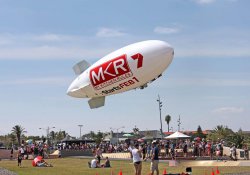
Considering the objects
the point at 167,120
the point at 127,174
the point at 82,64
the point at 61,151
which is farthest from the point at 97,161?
the point at 167,120

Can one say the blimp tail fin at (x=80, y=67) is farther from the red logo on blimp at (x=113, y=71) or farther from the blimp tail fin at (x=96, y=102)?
the red logo on blimp at (x=113, y=71)

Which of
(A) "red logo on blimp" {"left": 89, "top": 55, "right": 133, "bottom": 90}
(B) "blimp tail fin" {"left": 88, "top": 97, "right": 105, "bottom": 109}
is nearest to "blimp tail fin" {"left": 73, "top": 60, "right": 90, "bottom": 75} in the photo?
(B) "blimp tail fin" {"left": 88, "top": 97, "right": 105, "bottom": 109}

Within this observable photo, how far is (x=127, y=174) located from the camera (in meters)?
28.1

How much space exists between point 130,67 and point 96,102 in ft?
14.3

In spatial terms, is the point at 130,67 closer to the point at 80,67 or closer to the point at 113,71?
the point at 113,71

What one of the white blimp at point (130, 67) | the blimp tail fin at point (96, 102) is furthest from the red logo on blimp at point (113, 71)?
the blimp tail fin at point (96, 102)

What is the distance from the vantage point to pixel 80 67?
1097 inches

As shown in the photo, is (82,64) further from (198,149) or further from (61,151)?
(61,151)

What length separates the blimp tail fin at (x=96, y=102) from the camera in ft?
89.8

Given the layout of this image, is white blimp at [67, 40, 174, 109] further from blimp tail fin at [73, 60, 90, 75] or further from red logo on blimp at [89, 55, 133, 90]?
blimp tail fin at [73, 60, 90, 75]

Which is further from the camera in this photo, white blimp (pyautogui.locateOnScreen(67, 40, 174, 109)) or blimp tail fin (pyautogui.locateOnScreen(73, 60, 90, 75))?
blimp tail fin (pyautogui.locateOnScreen(73, 60, 90, 75))

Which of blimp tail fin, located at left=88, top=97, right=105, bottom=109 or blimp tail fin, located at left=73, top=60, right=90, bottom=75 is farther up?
blimp tail fin, located at left=73, top=60, right=90, bottom=75

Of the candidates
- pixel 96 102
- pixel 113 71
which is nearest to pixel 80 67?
pixel 96 102

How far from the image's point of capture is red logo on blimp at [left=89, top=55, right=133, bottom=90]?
79.3ft
